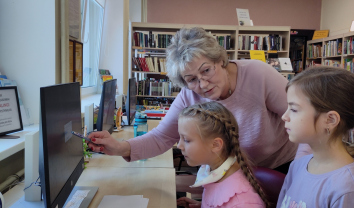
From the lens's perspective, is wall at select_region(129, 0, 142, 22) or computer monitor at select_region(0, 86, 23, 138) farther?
wall at select_region(129, 0, 142, 22)

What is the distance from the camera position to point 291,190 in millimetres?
1098

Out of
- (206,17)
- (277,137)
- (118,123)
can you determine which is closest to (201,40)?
(277,137)

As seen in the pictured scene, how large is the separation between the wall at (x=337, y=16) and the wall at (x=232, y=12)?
0.70 feet

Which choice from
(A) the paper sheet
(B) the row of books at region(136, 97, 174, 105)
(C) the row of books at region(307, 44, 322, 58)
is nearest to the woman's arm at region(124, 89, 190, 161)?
(A) the paper sheet

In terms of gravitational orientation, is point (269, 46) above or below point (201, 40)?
above

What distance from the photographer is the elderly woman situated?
4.37ft

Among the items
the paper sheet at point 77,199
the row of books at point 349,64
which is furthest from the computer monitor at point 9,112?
the row of books at point 349,64

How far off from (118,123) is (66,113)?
5.29 feet

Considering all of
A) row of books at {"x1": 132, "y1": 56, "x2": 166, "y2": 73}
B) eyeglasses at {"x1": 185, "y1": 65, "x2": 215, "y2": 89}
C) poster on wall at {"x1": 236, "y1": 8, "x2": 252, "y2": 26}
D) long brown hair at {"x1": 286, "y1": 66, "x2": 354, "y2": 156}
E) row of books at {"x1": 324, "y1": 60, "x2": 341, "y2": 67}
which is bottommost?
long brown hair at {"x1": 286, "y1": 66, "x2": 354, "y2": 156}

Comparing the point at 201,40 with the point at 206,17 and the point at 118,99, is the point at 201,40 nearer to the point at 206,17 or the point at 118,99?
the point at 118,99

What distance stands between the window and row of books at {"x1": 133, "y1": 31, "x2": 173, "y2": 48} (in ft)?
2.92

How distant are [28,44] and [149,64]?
11.2 ft

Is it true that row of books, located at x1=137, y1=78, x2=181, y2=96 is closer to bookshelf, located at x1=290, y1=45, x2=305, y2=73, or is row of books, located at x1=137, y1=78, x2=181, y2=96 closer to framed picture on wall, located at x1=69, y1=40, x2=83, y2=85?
framed picture on wall, located at x1=69, y1=40, x2=83, y2=85

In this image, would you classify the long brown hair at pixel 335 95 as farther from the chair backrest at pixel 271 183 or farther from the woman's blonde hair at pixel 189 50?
the woman's blonde hair at pixel 189 50
